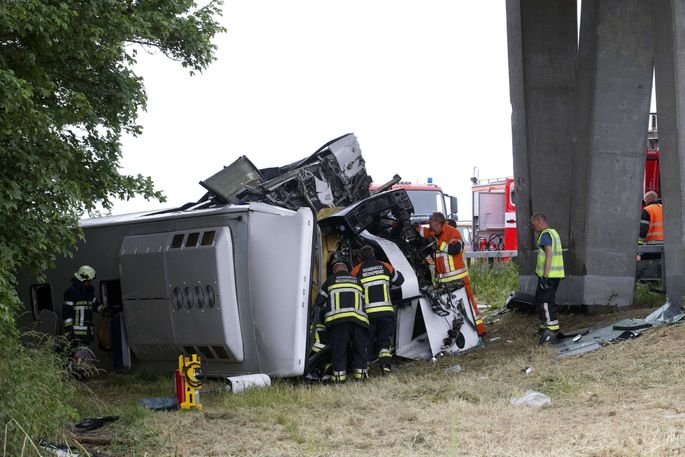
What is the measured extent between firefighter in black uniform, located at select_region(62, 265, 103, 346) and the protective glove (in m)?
5.75

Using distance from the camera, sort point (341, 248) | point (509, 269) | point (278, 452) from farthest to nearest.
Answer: point (509, 269) → point (341, 248) → point (278, 452)

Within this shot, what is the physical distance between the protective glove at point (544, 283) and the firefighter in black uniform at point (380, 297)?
6.76 ft

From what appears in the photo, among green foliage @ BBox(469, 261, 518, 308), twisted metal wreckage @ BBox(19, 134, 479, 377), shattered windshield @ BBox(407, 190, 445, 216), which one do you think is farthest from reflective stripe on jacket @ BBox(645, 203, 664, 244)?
shattered windshield @ BBox(407, 190, 445, 216)

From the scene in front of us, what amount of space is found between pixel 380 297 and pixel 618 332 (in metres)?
2.98

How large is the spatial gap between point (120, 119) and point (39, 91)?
1.71m

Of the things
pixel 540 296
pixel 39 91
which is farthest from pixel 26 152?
pixel 540 296

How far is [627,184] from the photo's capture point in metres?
14.1

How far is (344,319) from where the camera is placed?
11055 mm

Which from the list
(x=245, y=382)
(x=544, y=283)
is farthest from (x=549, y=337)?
(x=245, y=382)

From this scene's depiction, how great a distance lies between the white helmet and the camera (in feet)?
42.1

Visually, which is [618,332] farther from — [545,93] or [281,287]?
[545,93]

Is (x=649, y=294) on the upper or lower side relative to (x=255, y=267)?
lower

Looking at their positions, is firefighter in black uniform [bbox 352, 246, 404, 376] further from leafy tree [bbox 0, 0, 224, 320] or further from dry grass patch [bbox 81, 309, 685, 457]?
leafy tree [bbox 0, 0, 224, 320]

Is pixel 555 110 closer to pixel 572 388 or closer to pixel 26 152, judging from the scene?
pixel 572 388
